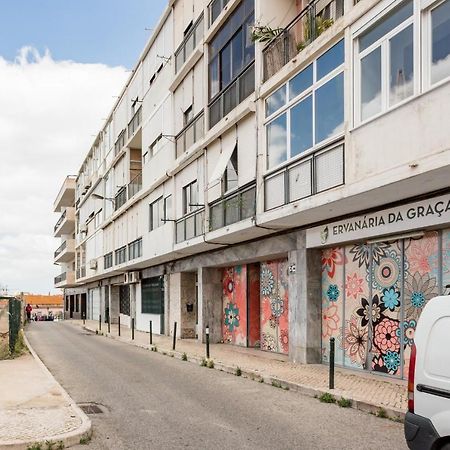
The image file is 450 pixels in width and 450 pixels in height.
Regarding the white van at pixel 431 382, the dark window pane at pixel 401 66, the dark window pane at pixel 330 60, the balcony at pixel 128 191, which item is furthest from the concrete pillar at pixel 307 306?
the balcony at pixel 128 191

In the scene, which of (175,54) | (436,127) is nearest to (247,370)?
(436,127)

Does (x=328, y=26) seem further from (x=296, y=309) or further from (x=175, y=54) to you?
(x=175, y=54)

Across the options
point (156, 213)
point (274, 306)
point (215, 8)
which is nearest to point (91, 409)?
point (274, 306)

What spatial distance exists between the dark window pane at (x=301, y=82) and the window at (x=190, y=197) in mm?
8115

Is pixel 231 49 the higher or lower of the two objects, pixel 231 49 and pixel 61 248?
the higher

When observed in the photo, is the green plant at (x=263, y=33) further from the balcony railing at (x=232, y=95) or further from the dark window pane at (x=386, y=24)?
the dark window pane at (x=386, y=24)

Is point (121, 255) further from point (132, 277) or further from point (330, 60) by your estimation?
point (330, 60)

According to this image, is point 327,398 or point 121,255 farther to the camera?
point 121,255

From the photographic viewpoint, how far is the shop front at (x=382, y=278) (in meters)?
11.5

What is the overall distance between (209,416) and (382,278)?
18.0 feet

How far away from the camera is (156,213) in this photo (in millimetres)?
28562

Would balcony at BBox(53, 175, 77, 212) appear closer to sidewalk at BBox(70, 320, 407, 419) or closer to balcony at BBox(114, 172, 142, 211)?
balcony at BBox(114, 172, 142, 211)

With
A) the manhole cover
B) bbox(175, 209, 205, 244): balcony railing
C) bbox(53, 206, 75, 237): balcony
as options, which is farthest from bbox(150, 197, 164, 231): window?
bbox(53, 206, 75, 237): balcony

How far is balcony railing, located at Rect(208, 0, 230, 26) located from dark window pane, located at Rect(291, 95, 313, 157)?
22.7 feet
